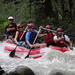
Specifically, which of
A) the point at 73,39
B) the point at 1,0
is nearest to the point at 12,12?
the point at 1,0

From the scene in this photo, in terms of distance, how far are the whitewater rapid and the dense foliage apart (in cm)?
628

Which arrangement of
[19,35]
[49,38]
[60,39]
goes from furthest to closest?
[19,35], [49,38], [60,39]

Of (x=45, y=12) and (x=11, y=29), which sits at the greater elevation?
(x=11, y=29)

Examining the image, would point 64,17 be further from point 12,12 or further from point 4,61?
point 4,61

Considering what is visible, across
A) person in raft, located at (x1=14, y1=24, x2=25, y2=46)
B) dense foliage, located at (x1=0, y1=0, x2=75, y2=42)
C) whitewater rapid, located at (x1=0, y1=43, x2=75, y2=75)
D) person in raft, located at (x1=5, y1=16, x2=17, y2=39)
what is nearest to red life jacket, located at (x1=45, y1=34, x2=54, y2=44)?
whitewater rapid, located at (x1=0, y1=43, x2=75, y2=75)

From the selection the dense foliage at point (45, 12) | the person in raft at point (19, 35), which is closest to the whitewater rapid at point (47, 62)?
the person in raft at point (19, 35)

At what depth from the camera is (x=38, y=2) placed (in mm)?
17578

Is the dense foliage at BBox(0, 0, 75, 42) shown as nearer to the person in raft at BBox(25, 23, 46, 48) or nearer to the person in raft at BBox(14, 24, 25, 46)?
the person in raft at BBox(14, 24, 25, 46)

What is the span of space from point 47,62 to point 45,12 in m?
9.19

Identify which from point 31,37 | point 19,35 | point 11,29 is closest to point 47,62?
point 31,37

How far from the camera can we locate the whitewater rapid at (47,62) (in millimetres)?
7820

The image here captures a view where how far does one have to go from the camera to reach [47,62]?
887 centimetres

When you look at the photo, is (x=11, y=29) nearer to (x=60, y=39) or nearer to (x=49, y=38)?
(x=49, y=38)

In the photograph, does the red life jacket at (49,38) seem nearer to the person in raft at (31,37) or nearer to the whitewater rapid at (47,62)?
the person in raft at (31,37)
